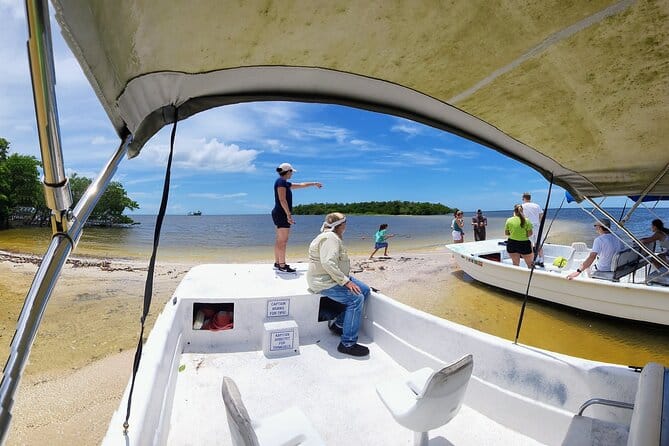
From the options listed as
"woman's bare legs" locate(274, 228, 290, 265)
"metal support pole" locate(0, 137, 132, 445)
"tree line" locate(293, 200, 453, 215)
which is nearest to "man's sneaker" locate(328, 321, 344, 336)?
"woman's bare legs" locate(274, 228, 290, 265)

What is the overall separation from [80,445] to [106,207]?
5059cm

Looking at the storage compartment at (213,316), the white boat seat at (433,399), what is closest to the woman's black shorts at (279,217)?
the storage compartment at (213,316)

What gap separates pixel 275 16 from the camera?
985mm

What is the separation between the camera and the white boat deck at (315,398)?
2.13m

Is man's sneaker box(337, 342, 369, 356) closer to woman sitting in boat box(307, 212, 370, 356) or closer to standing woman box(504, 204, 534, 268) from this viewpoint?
woman sitting in boat box(307, 212, 370, 356)

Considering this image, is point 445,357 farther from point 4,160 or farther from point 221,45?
point 4,160

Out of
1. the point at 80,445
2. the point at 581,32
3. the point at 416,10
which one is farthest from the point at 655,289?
the point at 80,445

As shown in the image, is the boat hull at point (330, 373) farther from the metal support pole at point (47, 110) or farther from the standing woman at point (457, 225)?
the standing woman at point (457, 225)

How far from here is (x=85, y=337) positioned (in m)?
5.61

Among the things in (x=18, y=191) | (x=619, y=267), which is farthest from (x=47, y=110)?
(x=18, y=191)

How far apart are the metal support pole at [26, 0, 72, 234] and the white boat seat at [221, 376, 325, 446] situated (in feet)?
2.71

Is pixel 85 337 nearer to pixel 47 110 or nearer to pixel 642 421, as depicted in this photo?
pixel 47 110

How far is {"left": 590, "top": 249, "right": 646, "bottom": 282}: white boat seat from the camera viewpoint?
5.41 meters

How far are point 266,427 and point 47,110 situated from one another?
1.56 m
